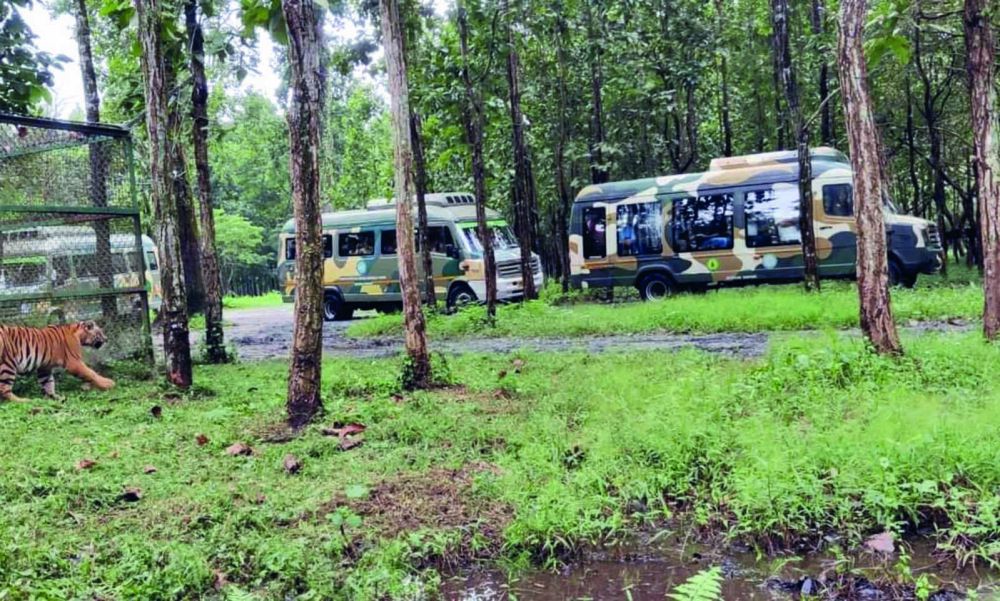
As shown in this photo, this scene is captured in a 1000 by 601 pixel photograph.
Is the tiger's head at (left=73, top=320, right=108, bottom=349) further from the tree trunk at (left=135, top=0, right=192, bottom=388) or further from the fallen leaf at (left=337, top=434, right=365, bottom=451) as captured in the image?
the fallen leaf at (left=337, top=434, right=365, bottom=451)

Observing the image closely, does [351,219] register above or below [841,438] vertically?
above

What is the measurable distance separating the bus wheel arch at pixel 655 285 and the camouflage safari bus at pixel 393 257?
265 cm

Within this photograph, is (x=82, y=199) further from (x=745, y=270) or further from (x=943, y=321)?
(x=745, y=270)

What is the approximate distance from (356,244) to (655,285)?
7503 millimetres

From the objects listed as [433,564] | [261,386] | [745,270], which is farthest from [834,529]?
[745,270]

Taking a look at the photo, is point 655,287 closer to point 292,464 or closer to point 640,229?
point 640,229

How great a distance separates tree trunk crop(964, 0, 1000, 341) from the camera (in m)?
6.95

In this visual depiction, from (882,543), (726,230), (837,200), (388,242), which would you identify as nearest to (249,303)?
(388,242)

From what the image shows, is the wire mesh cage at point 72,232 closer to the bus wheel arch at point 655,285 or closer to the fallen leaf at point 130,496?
the fallen leaf at point 130,496

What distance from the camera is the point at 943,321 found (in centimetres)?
974

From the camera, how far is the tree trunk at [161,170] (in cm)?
732

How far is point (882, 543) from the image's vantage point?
11.5 feet

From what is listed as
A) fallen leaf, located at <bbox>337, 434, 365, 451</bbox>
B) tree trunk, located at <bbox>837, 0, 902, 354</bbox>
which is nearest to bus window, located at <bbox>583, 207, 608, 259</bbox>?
tree trunk, located at <bbox>837, 0, 902, 354</bbox>

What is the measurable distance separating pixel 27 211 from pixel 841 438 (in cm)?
749
